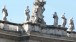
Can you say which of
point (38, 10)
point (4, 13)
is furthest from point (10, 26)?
point (38, 10)

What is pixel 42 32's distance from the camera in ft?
151

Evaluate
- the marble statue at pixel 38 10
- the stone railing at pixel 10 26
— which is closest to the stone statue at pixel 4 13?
the stone railing at pixel 10 26

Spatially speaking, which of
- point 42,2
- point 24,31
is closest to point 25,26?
point 24,31

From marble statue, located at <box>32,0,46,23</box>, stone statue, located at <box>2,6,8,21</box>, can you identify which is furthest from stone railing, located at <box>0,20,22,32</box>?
marble statue, located at <box>32,0,46,23</box>

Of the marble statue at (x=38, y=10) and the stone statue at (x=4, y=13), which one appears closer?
the stone statue at (x=4, y=13)

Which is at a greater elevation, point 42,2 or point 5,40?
point 42,2

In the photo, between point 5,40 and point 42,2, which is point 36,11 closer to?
point 42,2

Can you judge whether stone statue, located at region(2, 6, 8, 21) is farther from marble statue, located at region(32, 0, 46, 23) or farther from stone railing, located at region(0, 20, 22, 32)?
marble statue, located at region(32, 0, 46, 23)

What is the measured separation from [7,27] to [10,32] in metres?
0.72

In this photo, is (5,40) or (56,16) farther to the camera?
(56,16)

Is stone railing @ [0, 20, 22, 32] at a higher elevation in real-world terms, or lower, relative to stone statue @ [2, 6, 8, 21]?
lower

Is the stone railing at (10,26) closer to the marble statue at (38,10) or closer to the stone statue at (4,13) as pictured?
the stone statue at (4,13)

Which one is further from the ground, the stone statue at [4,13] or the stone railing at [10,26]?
the stone statue at [4,13]

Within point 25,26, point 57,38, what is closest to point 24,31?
point 25,26
